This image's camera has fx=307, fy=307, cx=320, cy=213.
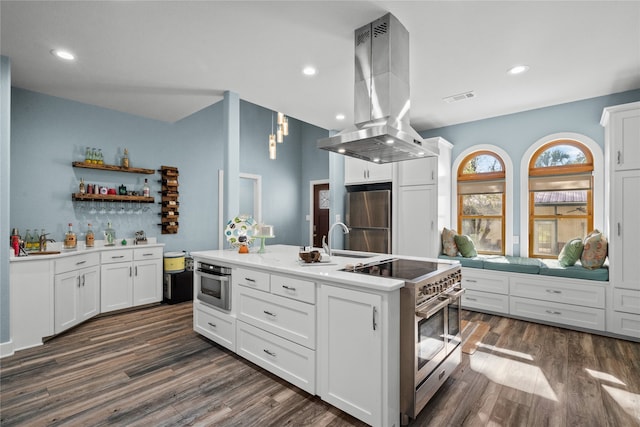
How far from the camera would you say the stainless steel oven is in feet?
8.87

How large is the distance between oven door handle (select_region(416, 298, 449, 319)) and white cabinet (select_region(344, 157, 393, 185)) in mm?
2880

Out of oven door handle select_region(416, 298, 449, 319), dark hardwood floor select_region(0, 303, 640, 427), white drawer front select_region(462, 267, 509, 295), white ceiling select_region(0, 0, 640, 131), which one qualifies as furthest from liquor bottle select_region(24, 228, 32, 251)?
white drawer front select_region(462, 267, 509, 295)

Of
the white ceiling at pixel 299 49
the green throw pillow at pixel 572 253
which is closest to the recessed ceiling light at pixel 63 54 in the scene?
the white ceiling at pixel 299 49

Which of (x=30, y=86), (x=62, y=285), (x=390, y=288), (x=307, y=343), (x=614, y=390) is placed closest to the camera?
(x=390, y=288)

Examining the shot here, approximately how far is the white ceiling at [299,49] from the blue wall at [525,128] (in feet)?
0.51

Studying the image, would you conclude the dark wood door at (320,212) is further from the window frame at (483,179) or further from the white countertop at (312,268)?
the white countertop at (312,268)

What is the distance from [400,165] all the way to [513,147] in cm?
153

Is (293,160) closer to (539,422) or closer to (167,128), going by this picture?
(167,128)

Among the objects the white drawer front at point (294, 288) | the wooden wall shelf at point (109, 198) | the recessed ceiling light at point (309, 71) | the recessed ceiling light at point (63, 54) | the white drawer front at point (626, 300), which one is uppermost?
the recessed ceiling light at point (309, 71)

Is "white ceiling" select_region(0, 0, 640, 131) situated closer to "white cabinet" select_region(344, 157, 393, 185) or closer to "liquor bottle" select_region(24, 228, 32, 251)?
"white cabinet" select_region(344, 157, 393, 185)

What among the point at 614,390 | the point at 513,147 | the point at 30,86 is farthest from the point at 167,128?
the point at 614,390

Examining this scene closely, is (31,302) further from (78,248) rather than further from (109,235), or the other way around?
(109,235)

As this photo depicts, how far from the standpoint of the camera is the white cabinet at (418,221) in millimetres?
4246

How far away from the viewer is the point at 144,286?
416cm
